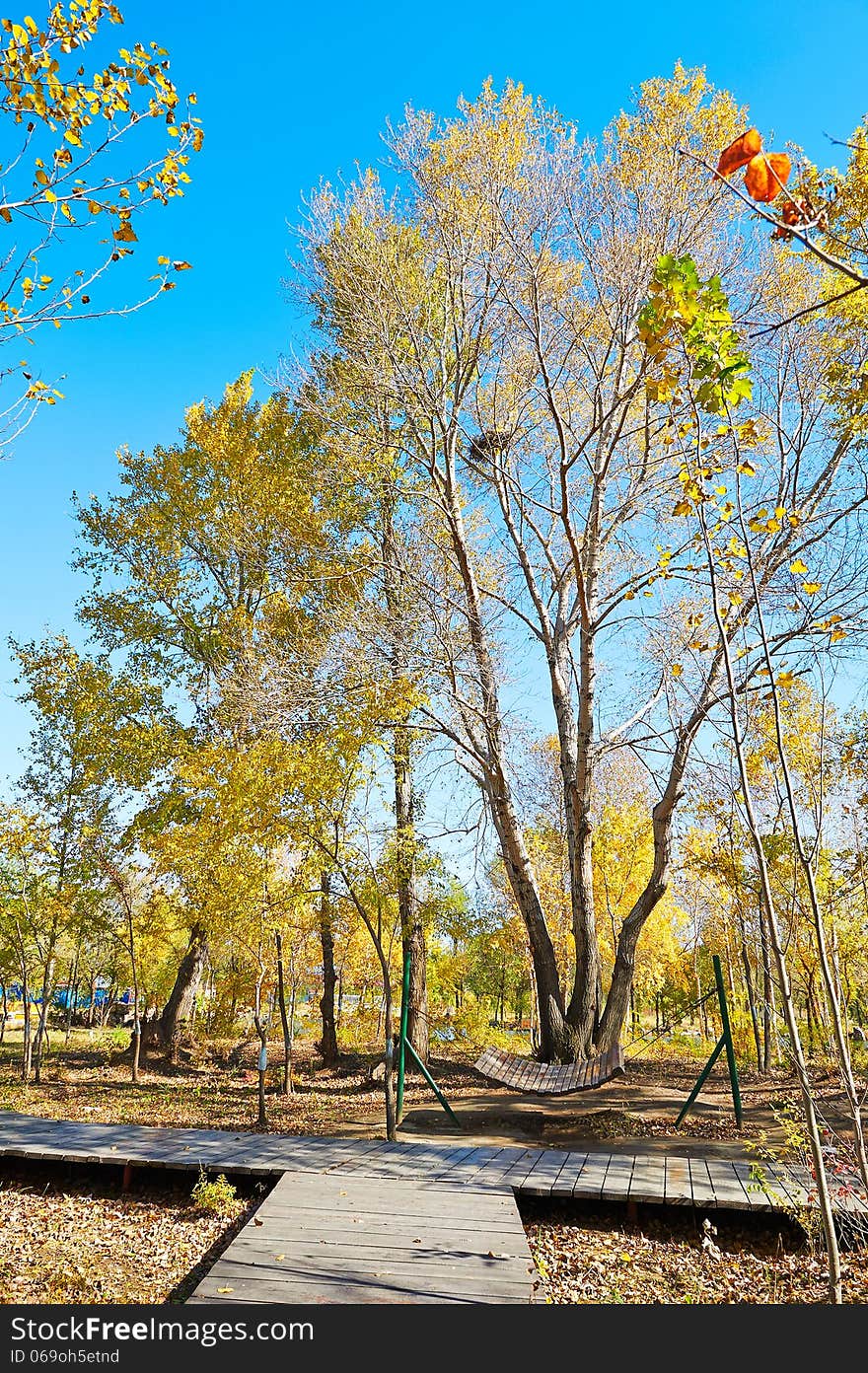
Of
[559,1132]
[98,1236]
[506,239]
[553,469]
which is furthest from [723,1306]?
[506,239]

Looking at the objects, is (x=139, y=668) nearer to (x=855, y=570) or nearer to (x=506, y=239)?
(x=506, y=239)

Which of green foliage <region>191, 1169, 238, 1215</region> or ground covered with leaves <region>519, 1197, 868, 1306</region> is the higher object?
green foliage <region>191, 1169, 238, 1215</region>

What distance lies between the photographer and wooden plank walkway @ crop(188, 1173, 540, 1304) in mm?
3592

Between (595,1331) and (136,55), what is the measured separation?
5358 mm

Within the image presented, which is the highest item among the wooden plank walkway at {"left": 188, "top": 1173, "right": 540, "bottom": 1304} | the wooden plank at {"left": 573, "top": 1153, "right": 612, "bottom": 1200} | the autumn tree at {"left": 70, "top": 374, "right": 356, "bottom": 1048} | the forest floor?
the autumn tree at {"left": 70, "top": 374, "right": 356, "bottom": 1048}

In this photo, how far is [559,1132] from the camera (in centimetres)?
770

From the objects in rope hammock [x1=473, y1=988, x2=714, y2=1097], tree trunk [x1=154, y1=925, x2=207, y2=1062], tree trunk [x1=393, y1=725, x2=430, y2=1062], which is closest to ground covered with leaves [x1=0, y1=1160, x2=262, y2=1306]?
rope hammock [x1=473, y1=988, x2=714, y2=1097]

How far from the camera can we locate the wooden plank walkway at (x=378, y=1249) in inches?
141

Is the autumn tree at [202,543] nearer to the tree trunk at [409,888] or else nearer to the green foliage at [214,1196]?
the tree trunk at [409,888]

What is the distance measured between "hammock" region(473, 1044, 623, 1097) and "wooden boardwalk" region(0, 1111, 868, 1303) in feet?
4.52

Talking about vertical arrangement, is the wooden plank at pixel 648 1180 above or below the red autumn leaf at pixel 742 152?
below

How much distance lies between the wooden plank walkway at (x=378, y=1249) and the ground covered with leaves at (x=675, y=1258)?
30 cm

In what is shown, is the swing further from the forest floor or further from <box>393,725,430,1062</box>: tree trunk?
<box>393,725,430,1062</box>: tree trunk

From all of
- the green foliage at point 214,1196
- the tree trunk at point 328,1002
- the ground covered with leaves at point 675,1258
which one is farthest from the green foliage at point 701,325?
the tree trunk at point 328,1002
